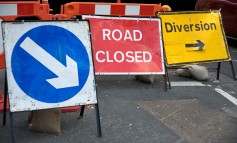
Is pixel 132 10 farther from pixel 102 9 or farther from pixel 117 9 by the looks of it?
pixel 102 9

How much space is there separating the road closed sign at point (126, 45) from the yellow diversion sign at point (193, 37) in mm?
245

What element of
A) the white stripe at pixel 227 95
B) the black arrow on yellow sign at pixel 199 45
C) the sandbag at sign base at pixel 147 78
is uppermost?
the black arrow on yellow sign at pixel 199 45

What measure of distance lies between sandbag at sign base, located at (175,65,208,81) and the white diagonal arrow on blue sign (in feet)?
9.81

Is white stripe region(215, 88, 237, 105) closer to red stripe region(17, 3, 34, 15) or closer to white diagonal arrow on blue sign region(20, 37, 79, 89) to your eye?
white diagonal arrow on blue sign region(20, 37, 79, 89)

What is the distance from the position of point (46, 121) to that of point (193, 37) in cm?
307

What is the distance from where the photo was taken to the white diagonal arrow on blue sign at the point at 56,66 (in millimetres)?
3902

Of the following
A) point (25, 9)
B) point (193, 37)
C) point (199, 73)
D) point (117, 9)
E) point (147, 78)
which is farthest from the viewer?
point (117, 9)

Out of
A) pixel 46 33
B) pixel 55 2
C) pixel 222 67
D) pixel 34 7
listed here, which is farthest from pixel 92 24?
pixel 55 2

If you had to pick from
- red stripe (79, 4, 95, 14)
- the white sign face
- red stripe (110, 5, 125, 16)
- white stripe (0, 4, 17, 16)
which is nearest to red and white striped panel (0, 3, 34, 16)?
white stripe (0, 4, 17, 16)

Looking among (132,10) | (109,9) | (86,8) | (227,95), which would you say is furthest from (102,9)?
(227,95)

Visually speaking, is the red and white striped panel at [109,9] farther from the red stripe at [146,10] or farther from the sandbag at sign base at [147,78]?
the sandbag at sign base at [147,78]

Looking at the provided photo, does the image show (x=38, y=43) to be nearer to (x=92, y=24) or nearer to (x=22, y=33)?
(x=22, y=33)

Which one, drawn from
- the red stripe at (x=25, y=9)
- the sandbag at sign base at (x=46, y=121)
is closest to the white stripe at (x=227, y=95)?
the sandbag at sign base at (x=46, y=121)

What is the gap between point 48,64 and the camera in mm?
3939
